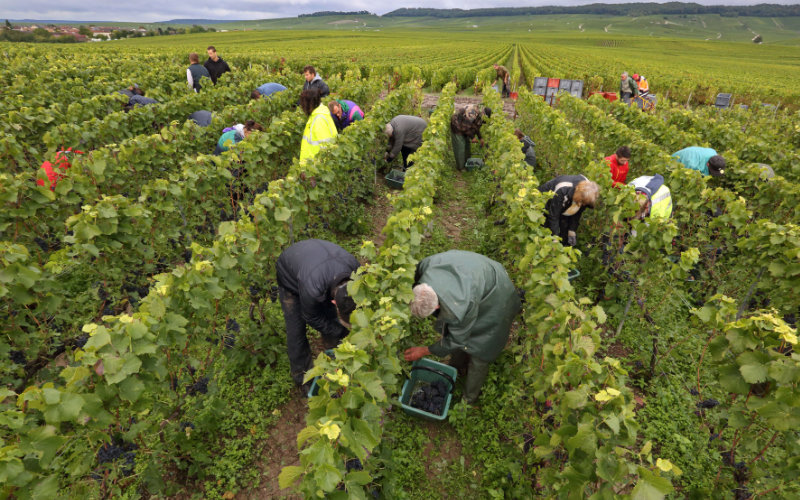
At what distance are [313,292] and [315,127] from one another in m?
3.13

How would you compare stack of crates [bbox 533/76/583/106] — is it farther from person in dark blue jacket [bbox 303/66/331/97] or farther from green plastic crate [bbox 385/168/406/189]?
person in dark blue jacket [bbox 303/66/331/97]

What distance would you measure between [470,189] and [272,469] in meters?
6.67

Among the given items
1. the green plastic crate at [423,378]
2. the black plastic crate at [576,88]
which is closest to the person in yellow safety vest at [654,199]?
the green plastic crate at [423,378]

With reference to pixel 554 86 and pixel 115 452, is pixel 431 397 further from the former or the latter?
pixel 554 86

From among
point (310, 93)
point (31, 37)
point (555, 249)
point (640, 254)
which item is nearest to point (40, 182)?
point (310, 93)

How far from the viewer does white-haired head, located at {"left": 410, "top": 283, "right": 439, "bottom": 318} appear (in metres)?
2.94

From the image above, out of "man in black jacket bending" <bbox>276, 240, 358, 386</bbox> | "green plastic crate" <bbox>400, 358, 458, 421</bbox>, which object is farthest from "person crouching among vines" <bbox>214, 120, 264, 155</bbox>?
"green plastic crate" <bbox>400, 358, 458, 421</bbox>

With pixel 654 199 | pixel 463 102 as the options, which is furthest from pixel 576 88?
pixel 654 199

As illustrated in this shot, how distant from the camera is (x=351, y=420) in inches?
83.4

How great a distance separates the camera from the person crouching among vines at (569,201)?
4.54 metres

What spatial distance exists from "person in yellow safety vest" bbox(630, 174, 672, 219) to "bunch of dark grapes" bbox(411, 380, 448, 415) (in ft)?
10.2

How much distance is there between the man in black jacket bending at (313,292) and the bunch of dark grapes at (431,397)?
3.45 ft

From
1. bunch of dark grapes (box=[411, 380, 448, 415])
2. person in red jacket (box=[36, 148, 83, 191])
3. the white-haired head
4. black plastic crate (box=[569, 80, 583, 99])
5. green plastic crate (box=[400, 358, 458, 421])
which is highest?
person in red jacket (box=[36, 148, 83, 191])

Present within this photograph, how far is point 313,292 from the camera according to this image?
303cm
